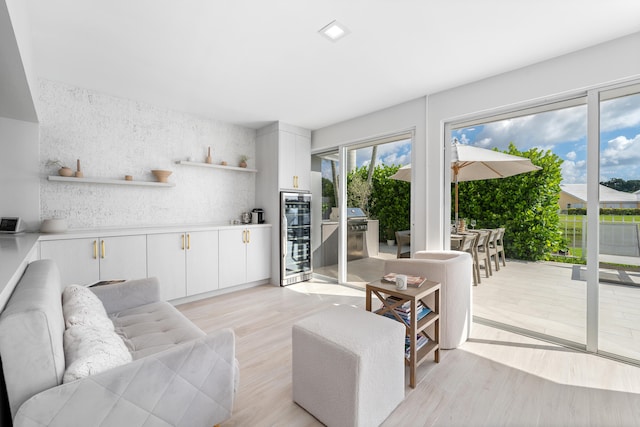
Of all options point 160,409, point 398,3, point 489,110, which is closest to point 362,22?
point 398,3

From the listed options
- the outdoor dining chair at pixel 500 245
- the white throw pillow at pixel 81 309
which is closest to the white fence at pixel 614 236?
the outdoor dining chair at pixel 500 245

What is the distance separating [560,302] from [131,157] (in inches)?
197

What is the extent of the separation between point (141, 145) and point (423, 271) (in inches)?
146

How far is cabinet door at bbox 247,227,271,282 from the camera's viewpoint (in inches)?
166

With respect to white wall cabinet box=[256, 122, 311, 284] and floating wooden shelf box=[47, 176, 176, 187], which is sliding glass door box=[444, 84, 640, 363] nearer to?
white wall cabinet box=[256, 122, 311, 284]

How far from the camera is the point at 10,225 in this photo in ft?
8.81

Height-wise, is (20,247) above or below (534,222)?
below

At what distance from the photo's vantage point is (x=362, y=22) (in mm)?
2049

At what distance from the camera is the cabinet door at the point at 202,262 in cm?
358

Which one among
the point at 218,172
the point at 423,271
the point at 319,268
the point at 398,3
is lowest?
the point at 319,268

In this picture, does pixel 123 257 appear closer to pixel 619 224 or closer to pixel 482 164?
pixel 482 164

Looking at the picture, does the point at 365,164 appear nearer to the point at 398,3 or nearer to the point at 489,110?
the point at 489,110

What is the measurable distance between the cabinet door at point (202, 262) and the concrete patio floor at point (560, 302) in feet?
10.6

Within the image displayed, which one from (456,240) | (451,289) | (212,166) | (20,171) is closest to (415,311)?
(451,289)
